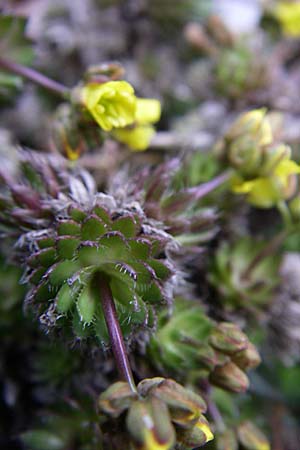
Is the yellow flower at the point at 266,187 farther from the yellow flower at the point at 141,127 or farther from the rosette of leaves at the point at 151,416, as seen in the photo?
the rosette of leaves at the point at 151,416

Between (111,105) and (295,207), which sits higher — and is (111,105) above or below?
above

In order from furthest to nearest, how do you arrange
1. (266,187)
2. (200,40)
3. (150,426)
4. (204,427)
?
(200,40), (266,187), (204,427), (150,426)

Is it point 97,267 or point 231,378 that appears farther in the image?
point 231,378

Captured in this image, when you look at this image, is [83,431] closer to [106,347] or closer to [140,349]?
[140,349]

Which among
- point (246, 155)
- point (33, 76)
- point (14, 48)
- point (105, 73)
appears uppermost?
point (14, 48)

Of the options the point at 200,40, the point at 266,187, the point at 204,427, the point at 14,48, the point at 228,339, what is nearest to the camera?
the point at 204,427

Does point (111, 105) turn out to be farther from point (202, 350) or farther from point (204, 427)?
point (204, 427)

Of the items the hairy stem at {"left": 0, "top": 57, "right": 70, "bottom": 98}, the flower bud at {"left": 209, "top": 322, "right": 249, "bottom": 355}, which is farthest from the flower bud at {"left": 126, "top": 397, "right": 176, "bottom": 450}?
the hairy stem at {"left": 0, "top": 57, "right": 70, "bottom": 98}

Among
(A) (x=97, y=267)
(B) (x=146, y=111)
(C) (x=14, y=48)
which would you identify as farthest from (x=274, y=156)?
(C) (x=14, y=48)

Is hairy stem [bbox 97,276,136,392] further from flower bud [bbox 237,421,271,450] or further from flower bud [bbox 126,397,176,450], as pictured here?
flower bud [bbox 237,421,271,450]
